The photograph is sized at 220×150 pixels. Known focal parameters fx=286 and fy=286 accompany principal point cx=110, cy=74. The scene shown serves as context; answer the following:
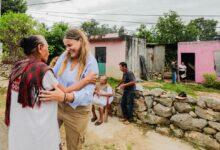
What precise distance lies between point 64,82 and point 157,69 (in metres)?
20.5

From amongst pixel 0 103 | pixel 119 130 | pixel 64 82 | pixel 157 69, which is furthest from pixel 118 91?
pixel 157 69

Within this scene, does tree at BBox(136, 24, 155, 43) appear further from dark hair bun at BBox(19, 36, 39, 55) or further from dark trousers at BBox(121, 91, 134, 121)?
dark hair bun at BBox(19, 36, 39, 55)

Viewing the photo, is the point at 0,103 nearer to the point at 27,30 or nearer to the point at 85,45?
the point at 27,30

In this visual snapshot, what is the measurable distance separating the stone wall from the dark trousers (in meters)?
0.16

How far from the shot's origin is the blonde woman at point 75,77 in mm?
2963

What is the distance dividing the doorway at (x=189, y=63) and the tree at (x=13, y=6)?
14.0 metres

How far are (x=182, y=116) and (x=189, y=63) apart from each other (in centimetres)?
Result: 1491

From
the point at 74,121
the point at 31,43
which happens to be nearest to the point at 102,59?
the point at 74,121

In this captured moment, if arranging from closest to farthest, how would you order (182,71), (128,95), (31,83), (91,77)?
(31,83)
(91,77)
(128,95)
(182,71)

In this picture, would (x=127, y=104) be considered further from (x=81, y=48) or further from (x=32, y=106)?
(x=32, y=106)

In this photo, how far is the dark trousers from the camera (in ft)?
25.0

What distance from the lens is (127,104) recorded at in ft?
25.1

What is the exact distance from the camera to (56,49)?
19250 millimetres

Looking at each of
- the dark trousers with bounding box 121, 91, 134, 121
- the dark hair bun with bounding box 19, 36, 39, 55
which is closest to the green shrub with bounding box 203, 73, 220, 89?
the dark trousers with bounding box 121, 91, 134, 121
